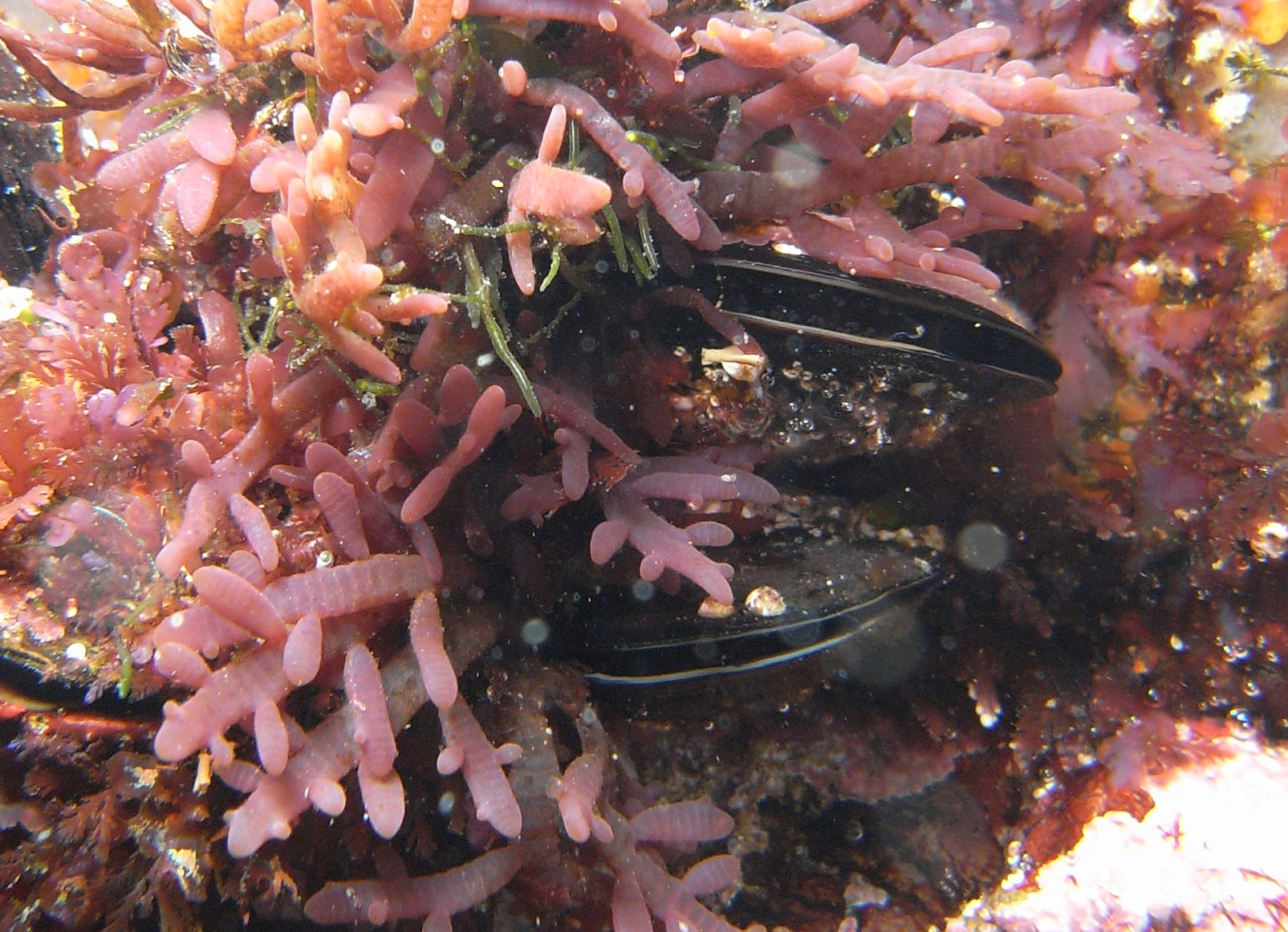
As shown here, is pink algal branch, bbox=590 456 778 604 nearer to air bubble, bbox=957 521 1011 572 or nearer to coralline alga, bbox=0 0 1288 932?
coralline alga, bbox=0 0 1288 932

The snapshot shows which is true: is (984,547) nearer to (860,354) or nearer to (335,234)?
(860,354)

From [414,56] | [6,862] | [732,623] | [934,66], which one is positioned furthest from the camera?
[732,623]

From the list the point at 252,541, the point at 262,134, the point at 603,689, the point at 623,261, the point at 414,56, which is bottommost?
the point at 603,689

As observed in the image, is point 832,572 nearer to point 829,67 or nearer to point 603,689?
point 603,689

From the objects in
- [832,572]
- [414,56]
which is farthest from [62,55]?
[832,572]

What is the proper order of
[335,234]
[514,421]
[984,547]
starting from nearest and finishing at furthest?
[335,234]
[514,421]
[984,547]

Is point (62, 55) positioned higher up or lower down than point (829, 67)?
lower down

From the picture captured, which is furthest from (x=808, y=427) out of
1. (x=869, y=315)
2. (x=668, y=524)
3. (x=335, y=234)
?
(x=335, y=234)
